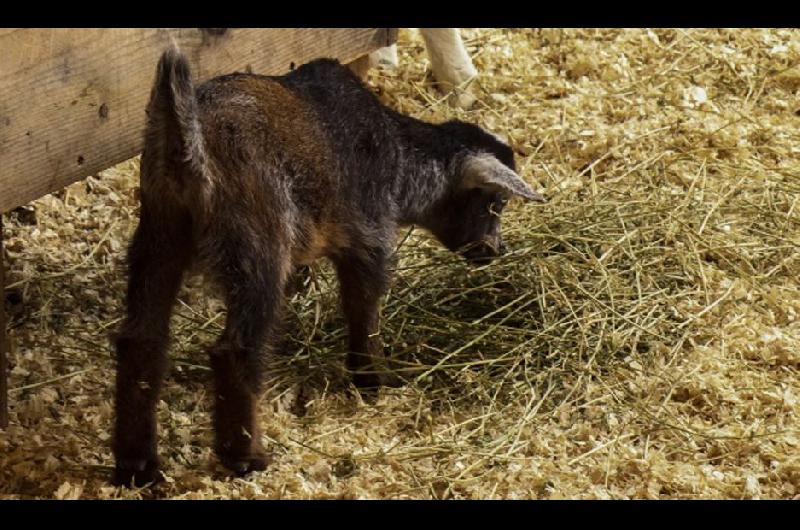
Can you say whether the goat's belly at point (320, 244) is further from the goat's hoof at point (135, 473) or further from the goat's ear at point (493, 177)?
the goat's hoof at point (135, 473)

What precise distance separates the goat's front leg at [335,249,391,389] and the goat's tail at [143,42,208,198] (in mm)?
943

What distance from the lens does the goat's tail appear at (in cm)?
402

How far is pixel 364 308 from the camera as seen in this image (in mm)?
5047

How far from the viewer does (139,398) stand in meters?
4.38

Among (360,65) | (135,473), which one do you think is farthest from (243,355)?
(360,65)

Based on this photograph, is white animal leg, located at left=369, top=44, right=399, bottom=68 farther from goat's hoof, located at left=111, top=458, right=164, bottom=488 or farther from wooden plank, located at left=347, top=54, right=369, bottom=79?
goat's hoof, located at left=111, top=458, right=164, bottom=488

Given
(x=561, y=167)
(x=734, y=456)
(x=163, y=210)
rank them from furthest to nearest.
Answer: (x=561, y=167) < (x=734, y=456) < (x=163, y=210)

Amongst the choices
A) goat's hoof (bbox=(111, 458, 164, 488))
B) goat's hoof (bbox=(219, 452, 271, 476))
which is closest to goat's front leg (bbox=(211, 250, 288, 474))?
goat's hoof (bbox=(219, 452, 271, 476))

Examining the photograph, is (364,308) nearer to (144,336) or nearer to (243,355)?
(243,355)

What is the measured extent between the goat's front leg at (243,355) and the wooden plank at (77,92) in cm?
87

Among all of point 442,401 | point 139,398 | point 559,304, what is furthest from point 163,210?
point 559,304

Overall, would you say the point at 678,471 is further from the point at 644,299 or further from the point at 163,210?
the point at 163,210

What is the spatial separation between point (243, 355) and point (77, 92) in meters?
1.27

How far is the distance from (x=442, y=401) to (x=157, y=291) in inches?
47.5
